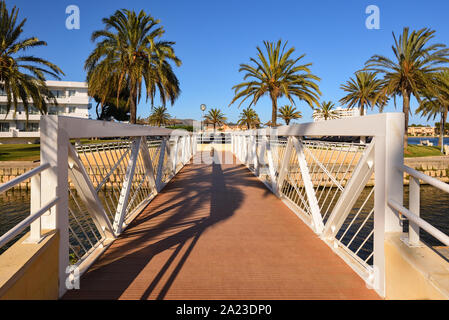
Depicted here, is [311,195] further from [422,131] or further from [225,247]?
[422,131]

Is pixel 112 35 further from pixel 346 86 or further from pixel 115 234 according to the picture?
pixel 346 86

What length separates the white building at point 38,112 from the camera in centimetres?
4203

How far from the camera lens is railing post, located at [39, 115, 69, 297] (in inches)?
77.9

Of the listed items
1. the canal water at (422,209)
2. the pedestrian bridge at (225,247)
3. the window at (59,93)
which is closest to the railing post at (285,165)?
the pedestrian bridge at (225,247)

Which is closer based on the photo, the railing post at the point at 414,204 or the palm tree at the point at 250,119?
the railing post at the point at 414,204

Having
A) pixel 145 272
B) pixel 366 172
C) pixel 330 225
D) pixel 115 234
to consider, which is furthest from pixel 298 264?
pixel 115 234

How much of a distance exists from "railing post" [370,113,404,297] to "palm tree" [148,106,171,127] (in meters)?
55.2

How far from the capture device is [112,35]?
15.3m

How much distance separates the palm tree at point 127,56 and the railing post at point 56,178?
13.8 meters

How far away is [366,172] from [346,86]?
30.8 metres

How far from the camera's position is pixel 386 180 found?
198 centimetres

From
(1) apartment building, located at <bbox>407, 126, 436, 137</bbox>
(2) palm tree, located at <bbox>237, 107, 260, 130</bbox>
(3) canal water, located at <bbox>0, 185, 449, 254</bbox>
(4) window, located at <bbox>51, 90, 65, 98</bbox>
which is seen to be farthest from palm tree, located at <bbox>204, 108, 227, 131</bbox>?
(1) apartment building, located at <bbox>407, 126, 436, 137</bbox>

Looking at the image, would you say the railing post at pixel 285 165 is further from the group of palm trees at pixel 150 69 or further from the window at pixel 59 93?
the window at pixel 59 93

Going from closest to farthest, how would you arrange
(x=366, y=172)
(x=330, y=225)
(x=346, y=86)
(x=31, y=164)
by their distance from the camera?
(x=366, y=172), (x=330, y=225), (x=31, y=164), (x=346, y=86)
